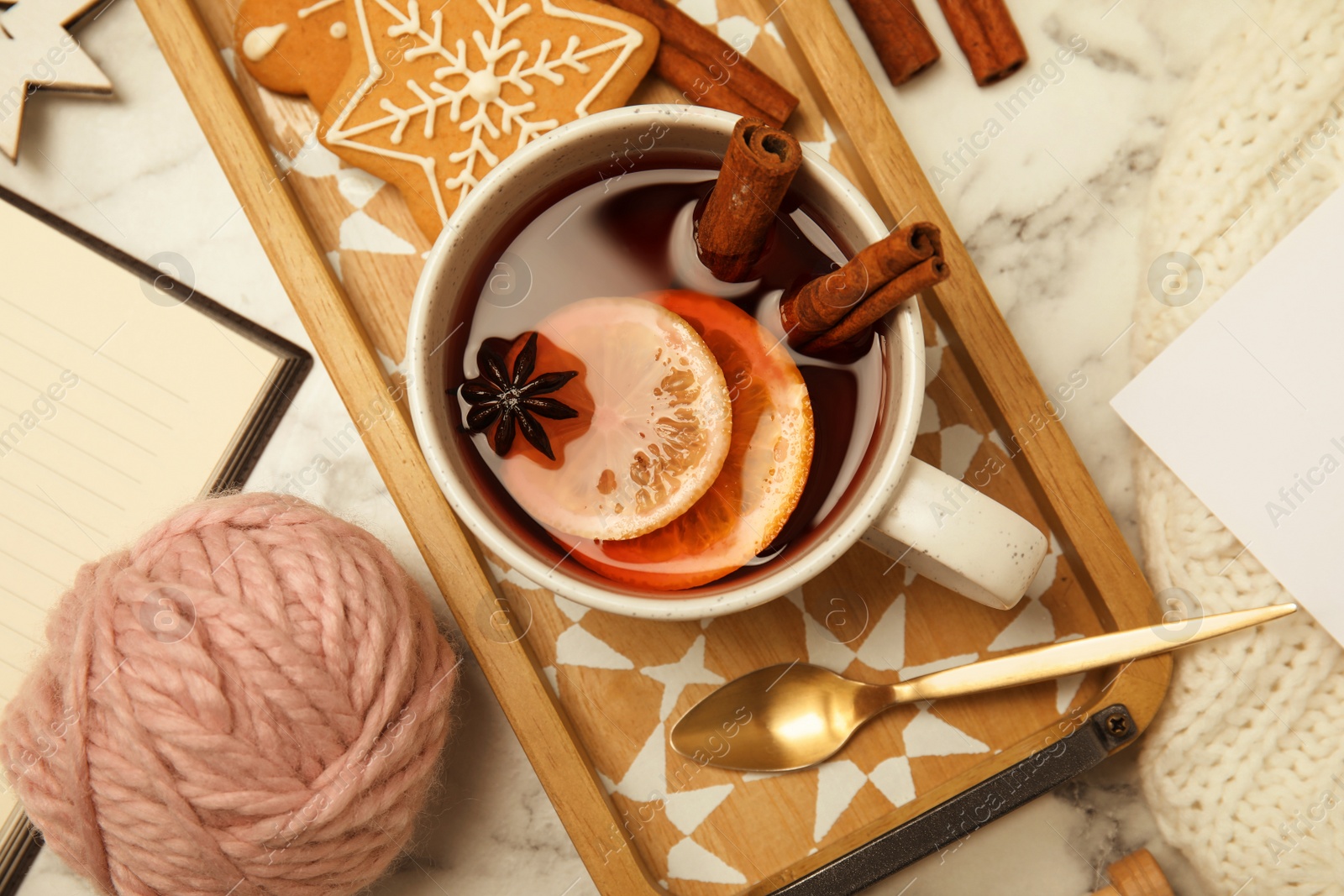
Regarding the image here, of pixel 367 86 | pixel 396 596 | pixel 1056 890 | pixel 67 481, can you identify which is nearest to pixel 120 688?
pixel 396 596

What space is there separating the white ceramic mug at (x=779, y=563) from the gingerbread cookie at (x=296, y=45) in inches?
9.9

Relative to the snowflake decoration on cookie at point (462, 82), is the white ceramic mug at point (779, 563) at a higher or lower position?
lower

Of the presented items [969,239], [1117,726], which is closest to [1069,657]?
[1117,726]

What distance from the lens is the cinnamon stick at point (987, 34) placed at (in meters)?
0.84

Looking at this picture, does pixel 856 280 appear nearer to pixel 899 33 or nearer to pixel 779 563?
pixel 779 563

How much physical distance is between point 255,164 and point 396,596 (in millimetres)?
373

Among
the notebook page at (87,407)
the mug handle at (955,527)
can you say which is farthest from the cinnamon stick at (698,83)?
the notebook page at (87,407)

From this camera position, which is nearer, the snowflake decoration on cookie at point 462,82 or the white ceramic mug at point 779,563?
the white ceramic mug at point 779,563

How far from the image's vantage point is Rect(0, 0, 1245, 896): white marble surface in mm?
830

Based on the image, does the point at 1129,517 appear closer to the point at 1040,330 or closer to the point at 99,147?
the point at 1040,330

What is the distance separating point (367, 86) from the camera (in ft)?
2.33

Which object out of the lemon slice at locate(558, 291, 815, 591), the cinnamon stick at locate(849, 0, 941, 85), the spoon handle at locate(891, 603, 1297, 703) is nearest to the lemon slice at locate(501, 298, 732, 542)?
the lemon slice at locate(558, 291, 815, 591)

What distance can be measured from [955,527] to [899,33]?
534 mm

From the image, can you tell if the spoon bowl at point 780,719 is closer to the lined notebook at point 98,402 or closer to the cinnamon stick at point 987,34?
the lined notebook at point 98,402
